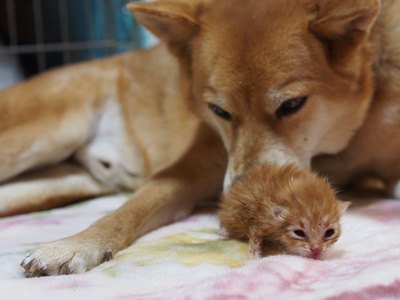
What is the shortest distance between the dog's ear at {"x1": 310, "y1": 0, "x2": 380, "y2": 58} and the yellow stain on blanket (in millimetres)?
596

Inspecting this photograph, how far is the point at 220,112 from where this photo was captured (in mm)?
1680

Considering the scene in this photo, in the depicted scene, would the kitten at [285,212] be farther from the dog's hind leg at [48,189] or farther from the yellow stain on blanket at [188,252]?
the dog's hind leg at [48,189]

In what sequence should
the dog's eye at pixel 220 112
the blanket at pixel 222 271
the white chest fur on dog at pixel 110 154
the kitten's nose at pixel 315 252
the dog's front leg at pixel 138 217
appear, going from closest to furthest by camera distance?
1. the blanket at pixel 222 271
2. the kitten's nose at pixel 315 252
3. the dog's front leg at pixel 138 217
4. the dog's eye at pixel 220 112
5. the white chest fur on dog at pixel 110 154

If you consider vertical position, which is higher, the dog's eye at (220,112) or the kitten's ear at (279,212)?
the dog's eye at (220,112)

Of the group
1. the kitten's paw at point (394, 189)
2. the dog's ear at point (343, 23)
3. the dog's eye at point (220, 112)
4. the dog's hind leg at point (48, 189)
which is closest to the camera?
the dog's ear at point (343, 23)

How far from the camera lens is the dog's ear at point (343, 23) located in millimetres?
1421

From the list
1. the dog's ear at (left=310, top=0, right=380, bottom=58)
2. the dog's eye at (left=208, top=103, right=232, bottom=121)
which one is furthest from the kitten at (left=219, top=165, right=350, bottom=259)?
the dog's ear at (left=310, top=0, right=380, bottom=58)

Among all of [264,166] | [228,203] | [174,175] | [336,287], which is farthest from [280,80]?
[336,287]

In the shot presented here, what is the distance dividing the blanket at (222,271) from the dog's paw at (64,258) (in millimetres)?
28

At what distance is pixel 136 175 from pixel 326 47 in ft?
3.55

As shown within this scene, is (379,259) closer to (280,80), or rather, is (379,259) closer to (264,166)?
(264,166)

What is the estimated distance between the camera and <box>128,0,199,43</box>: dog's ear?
1.67 metres

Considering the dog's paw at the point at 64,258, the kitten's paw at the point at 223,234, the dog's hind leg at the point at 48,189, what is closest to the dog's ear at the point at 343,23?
the kitten's paw at the point at 223,234

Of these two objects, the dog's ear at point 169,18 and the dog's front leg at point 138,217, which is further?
the dog's ear at point 169,18
